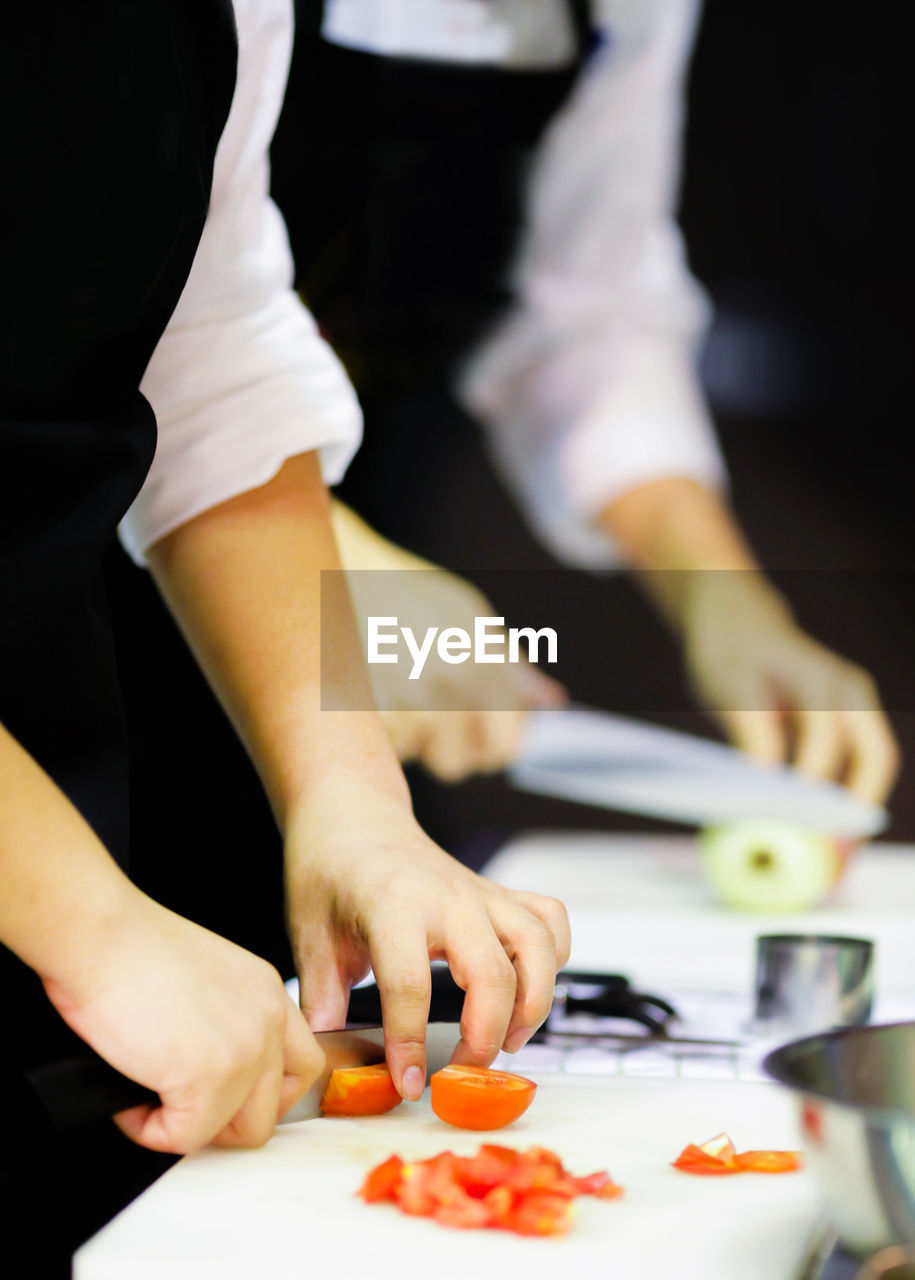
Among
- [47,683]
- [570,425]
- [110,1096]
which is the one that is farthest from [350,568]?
[110,1096]

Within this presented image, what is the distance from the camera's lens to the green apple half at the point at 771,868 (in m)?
1.33

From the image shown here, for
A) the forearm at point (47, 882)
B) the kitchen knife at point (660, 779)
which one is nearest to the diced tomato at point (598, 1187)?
the forearm at point (47, 882)

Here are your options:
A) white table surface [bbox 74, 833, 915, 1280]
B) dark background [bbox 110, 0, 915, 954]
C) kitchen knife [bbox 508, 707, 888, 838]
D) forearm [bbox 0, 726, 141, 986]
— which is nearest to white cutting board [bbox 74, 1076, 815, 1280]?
white table surface [bbox 74, 833, 915, 1280]

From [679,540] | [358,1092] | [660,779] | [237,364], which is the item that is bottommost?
[660,779]

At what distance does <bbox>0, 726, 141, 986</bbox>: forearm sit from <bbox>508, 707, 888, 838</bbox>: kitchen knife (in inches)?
44.8

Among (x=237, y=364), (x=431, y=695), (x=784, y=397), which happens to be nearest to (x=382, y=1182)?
(x=237, y=364)

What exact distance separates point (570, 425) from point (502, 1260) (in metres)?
1.43

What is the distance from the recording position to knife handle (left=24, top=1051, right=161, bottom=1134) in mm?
526

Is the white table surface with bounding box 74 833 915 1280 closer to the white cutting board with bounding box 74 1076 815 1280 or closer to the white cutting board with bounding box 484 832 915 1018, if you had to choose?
the white cutting board with bounding box 74 1076 815 1280

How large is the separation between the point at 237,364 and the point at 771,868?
0.79 meters

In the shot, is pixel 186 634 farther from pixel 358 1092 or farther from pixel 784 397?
pixel 784 397

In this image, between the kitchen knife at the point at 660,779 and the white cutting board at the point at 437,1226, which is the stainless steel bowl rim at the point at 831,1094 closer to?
the white cutting board at the point at 437,1226

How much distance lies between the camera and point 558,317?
1.87m

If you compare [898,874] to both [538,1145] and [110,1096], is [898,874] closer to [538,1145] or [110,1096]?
[538,1145]
